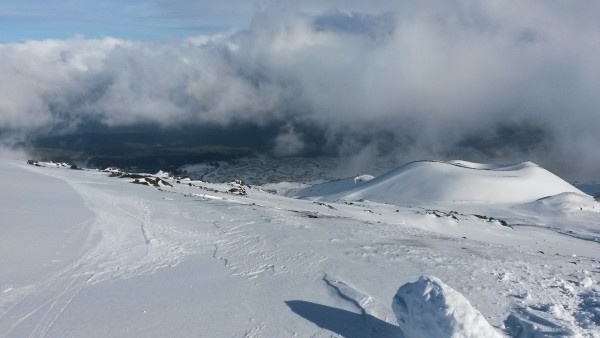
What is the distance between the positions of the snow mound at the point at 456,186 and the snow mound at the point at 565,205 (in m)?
8.20

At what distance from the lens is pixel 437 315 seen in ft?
22.2

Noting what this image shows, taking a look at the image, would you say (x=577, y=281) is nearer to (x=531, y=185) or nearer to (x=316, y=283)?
(x=316, y=283)

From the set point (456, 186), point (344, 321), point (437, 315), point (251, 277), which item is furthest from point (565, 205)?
point (437, 315)

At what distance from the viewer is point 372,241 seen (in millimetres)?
14773

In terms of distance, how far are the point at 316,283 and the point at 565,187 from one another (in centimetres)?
6704

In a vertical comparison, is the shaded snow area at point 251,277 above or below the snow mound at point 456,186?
below

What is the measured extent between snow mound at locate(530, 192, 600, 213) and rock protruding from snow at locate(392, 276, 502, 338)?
41.1 m

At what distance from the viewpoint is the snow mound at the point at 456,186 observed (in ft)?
184

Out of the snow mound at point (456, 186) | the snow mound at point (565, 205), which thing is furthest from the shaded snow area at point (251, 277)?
the snow mound at point (456, 186)

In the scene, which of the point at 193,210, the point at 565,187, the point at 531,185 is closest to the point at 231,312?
the point at 193,210

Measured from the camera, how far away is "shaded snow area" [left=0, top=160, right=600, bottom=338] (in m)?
7.78

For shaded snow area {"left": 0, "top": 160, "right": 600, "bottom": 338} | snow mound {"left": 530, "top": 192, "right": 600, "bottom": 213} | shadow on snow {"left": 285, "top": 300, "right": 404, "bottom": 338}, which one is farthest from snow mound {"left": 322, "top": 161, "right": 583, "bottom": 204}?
shadow on snow {"left": 285, "top": 300, "right": 404, "bottom": 338}

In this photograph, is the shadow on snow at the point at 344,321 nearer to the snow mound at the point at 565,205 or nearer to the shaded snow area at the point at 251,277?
the shaded snow area at the point at 251,277

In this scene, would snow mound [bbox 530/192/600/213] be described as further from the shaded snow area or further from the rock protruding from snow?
the rock protruding from snow
